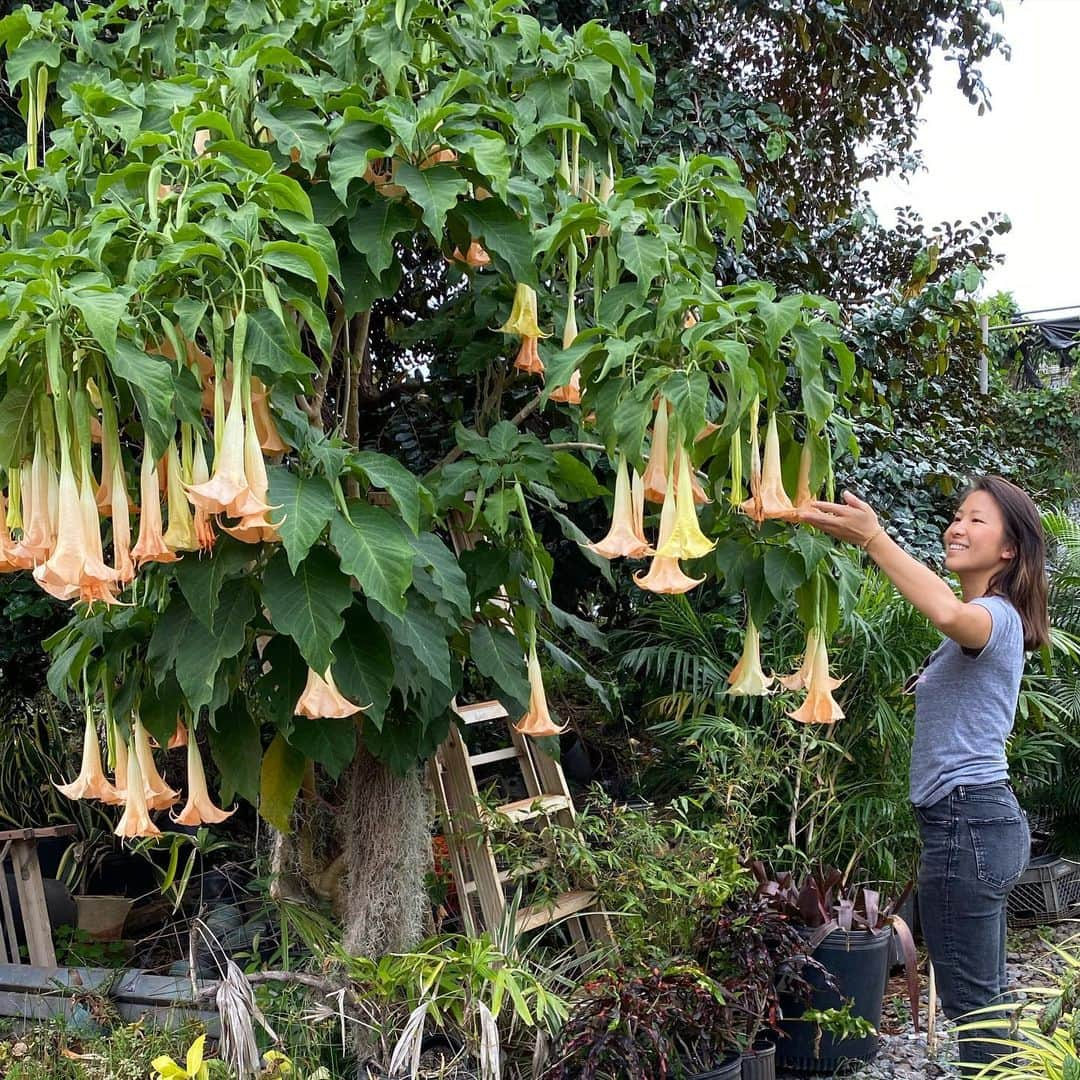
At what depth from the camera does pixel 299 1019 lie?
101 inches

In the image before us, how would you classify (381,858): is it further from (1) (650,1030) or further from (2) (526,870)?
(1) (650,1030)

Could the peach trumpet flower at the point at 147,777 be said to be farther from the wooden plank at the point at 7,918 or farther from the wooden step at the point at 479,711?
the wooden plank at the point at 7,918

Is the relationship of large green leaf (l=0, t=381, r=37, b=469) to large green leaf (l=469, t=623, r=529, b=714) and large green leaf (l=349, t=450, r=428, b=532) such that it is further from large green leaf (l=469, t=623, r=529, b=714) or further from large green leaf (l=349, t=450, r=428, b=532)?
large green leaf (l=469, t=623, r=529, b=714)

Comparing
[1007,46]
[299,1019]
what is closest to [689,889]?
[299,1019]

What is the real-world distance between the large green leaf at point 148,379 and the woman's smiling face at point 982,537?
156 cm

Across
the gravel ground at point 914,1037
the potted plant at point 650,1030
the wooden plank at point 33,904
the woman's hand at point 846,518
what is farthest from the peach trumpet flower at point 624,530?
the wooden plank at point 33,904

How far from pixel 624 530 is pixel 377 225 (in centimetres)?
69

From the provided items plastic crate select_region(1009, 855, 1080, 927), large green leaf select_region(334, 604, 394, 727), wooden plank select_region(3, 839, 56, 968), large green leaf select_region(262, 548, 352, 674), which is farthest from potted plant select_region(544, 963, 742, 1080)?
plastic crate select_region(1009, 855, 1080, 927)

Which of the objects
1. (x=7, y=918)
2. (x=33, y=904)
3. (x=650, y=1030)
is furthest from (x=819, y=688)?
(x=7, y=918)

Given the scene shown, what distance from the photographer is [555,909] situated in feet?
9.74

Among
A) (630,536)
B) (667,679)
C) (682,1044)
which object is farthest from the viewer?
(667,679)

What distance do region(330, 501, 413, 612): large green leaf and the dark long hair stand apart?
1.25 meters

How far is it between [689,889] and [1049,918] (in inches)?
101

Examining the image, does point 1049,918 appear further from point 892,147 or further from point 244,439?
point 244,439
